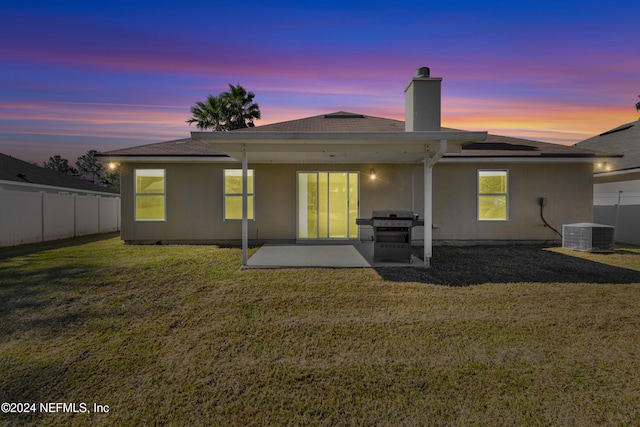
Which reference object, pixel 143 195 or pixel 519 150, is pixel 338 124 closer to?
→ pixel 519 150

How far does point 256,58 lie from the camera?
11.3m

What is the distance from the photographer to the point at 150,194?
969 centimetres

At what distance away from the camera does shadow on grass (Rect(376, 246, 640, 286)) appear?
18.6 feet

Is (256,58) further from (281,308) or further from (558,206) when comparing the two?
(558,206)

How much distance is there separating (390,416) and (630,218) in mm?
12854

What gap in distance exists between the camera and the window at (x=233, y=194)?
9.73 m

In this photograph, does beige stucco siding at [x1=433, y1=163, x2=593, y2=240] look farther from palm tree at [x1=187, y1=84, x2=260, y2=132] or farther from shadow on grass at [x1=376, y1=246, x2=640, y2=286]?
palm tree at [x1=187, y1=84, x2=260, y2=132]

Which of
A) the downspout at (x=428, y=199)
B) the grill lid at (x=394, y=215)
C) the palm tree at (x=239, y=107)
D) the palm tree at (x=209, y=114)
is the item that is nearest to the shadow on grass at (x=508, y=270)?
the downspout at (x=428, y=199)

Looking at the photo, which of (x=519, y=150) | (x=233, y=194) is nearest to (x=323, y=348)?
(x=233, y=194)

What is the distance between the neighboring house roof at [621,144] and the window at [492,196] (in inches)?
127

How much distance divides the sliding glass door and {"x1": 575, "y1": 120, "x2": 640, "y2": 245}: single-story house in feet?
24.9

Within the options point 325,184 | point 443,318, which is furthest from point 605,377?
point 325,184

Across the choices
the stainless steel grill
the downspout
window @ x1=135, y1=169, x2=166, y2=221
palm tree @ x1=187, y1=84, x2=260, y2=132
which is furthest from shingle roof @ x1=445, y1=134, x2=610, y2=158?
palm tree @ x1=187, y1=84, x2=260, y2=132

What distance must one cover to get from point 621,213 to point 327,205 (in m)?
10.1
